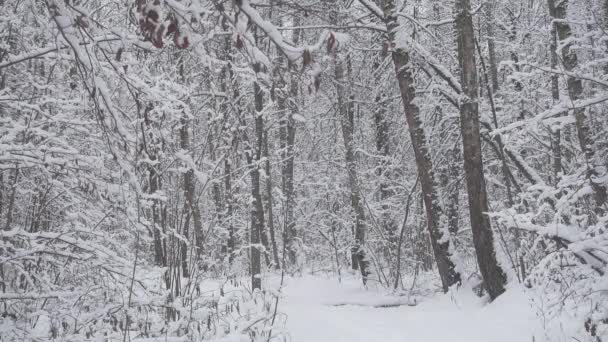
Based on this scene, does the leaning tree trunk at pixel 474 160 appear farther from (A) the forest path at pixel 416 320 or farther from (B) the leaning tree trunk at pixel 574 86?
(B) the leaning tree trunk at pixel 574 86

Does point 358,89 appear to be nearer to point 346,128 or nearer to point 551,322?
point 346,128

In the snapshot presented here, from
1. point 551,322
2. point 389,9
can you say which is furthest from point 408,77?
point 551,322

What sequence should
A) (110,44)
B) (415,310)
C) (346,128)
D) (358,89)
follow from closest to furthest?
(110,44), (415,310), (346,128), (358,89)

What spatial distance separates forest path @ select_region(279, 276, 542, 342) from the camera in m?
5.79

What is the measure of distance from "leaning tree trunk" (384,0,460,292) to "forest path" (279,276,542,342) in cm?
54

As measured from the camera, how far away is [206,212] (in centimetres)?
2861

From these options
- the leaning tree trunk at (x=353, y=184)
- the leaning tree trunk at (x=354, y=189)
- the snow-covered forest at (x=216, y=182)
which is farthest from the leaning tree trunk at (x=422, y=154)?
the leaning tree trunk at (x=354, y=189)

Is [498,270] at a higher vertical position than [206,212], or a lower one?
lower

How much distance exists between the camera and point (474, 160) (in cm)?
728

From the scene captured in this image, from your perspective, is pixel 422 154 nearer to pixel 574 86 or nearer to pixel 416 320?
pixel 416 320

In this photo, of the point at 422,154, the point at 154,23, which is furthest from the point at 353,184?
the point at 154,23

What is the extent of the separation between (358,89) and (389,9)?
5.64m

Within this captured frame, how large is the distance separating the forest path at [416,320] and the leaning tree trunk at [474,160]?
0.51 meters

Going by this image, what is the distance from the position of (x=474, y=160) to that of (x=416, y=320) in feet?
8.09
